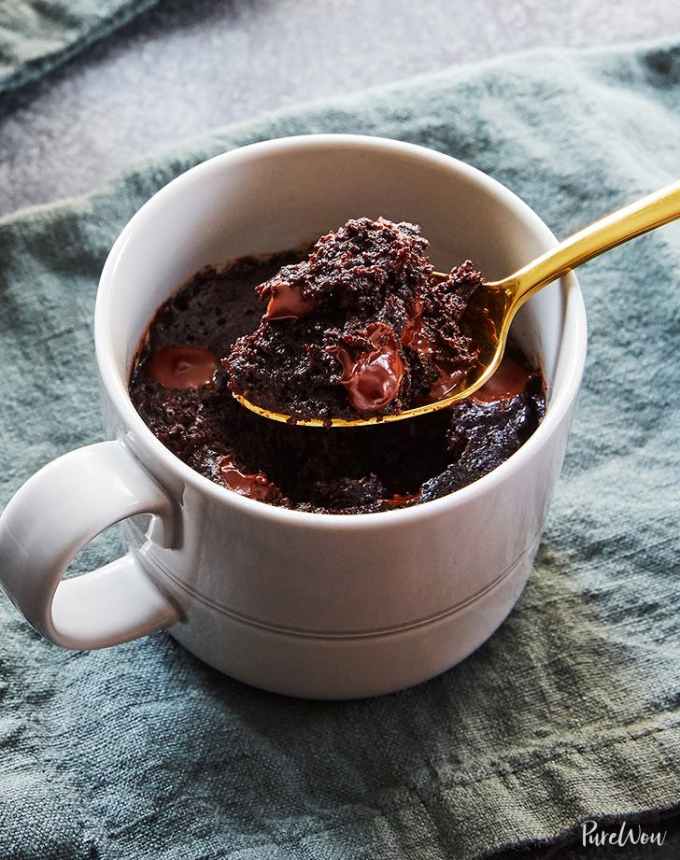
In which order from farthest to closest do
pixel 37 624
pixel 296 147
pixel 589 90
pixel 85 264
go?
pixel 589 90 → pixel 85 264 → pixel 296 147 → pixel 37 624

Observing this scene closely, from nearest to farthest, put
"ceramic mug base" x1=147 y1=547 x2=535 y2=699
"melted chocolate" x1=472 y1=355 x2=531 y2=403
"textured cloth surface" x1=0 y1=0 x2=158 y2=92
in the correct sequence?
1. "ceramic mug base" x1=147 y1=547 x2=535 y2=699
2. "melted chocolate" x1=472 y1=355 x2=531 y2=403
3. "textured cloth surface" x1=0 y1=0 x2=158 y2=92

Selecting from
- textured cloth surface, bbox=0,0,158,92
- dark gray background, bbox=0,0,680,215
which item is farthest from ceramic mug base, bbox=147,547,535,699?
textured cloth surface, bbox=0,0,158,92

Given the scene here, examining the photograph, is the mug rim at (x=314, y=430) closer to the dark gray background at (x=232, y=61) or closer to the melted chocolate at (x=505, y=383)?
Answer: the melted chocolate at (x=505, y=383)

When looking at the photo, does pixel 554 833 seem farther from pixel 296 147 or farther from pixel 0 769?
pixel 296 147

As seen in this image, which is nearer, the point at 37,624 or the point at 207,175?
the point at 37,624

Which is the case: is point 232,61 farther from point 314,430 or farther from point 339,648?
point 339,648

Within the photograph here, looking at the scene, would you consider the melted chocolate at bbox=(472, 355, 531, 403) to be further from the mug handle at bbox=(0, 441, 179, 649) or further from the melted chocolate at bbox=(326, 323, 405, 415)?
the mug handle at bbox=(0, 441, 179, 649)

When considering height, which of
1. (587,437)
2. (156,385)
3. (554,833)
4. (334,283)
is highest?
(334,283)

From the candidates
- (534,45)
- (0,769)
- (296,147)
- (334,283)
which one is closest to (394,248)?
(334,283)
